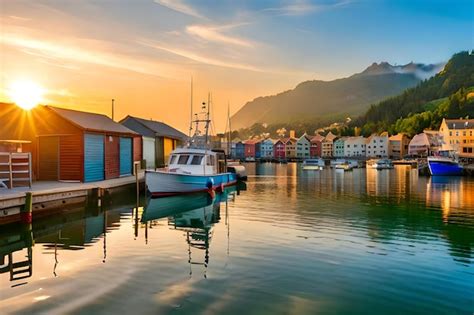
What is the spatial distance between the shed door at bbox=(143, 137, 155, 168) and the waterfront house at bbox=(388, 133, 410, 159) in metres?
128

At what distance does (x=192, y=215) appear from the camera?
22172 mm

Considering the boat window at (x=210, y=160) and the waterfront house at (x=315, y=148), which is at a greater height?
the waterfront house at (x=315, y=148)

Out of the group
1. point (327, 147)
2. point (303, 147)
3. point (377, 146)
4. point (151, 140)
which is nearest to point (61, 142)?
point (151, 140)

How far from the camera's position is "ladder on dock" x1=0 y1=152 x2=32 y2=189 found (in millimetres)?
19953

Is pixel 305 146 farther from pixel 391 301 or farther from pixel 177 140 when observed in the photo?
pixel 391 301

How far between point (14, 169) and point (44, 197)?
2.94 m

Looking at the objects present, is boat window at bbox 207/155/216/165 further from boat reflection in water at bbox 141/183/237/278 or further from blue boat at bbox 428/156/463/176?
blue boat at bbox 428/156/463/176

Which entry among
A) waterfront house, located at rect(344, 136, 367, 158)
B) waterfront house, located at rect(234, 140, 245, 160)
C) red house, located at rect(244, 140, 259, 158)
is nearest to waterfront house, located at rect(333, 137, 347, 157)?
waterfront house, located at rect(344, 136, 367, 158)

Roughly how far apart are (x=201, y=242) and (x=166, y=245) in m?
1.38

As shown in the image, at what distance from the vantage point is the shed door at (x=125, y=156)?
108 feet

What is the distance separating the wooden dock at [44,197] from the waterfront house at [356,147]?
143 m

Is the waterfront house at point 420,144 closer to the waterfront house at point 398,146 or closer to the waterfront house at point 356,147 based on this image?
the waterfront house at point 398,146

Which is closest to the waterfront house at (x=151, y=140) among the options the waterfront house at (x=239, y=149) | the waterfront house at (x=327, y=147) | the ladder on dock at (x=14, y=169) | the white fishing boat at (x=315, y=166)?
the ladder on dock at (x=14, y=169)

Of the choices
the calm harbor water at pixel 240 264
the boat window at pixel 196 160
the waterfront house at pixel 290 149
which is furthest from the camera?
the waterfront house at pixel 290 149
